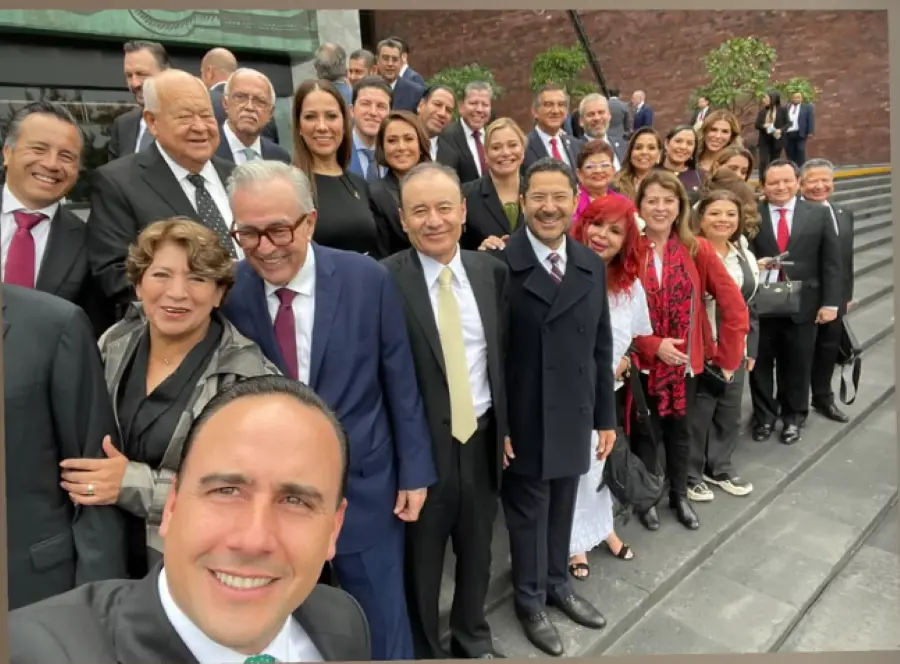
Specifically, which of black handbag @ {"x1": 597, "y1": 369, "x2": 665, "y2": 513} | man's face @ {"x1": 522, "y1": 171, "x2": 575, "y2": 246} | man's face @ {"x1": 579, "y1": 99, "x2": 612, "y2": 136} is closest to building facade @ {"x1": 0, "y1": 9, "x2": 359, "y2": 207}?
man's face @ {"x1": 522, "y1": 171, "x2": 575, "y2": 246}

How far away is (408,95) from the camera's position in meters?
3.29

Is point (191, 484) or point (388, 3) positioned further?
point (388, 3)

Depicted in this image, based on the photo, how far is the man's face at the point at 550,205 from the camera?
5.72 ft

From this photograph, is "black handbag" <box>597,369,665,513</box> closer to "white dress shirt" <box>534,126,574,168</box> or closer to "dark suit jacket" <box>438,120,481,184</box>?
"white dress shirt" <box>534,126,574,168</box>

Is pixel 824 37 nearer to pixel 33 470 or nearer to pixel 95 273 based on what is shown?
pixel 95 273

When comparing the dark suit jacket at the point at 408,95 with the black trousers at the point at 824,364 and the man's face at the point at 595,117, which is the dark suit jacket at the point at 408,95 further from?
the black trousers at the point at 824,364

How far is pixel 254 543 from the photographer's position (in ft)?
3.81

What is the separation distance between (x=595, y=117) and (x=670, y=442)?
1.50 m

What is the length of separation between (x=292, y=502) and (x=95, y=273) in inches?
31.3

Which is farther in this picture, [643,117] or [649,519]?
[643,117]

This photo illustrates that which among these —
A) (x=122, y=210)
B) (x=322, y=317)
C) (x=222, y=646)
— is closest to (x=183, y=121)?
(x=122, y=210)

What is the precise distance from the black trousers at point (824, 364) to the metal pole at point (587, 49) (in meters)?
1.59

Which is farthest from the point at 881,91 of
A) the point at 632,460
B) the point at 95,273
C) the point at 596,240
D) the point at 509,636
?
the point at 95,273

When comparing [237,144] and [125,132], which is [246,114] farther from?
[125,132]
